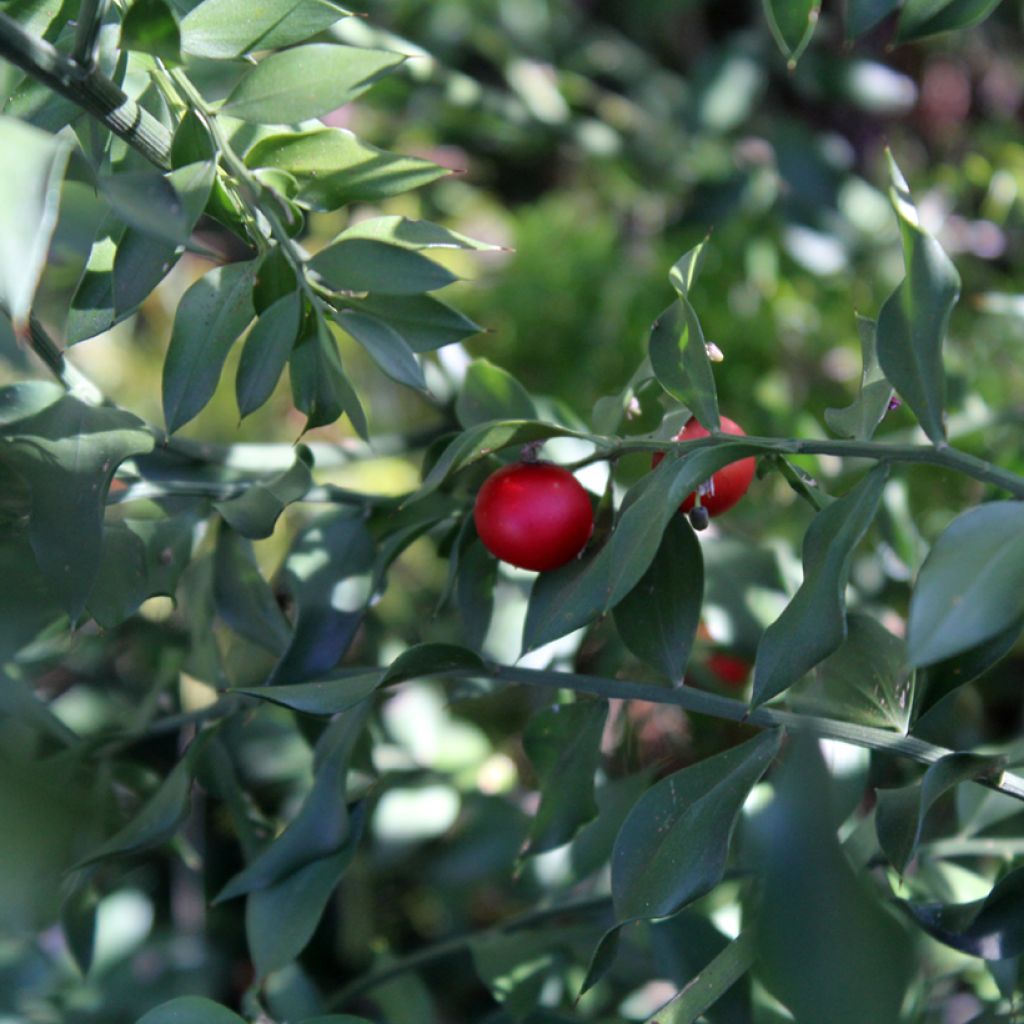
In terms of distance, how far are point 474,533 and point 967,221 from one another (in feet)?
3.06

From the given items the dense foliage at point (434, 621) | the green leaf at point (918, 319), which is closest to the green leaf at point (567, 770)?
the dense foliage at point (434, 621)

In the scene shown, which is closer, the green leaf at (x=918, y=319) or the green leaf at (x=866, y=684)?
the green leaf at (x=918, y=319)

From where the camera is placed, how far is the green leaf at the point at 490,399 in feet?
1.70

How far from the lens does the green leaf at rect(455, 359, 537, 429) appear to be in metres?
0.52

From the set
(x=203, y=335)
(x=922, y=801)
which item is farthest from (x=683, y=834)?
(x=203, y=335)

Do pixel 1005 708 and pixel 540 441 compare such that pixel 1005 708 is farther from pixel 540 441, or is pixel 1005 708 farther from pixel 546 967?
pixel 540 441

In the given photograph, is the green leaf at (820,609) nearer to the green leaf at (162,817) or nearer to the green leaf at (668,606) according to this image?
the green leaf at (668,606)

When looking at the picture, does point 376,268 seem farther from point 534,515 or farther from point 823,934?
point 823,934

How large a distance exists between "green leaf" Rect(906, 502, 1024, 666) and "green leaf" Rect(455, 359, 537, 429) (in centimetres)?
24

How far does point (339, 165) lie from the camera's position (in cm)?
46

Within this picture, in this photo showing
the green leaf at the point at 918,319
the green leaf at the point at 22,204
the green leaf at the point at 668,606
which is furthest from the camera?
the green leaf at the point at 668,606

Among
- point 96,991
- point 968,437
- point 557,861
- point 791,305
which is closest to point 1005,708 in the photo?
point 968,437

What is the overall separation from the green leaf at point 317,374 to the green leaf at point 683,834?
0.21 m

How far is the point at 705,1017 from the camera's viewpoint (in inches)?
19.0
